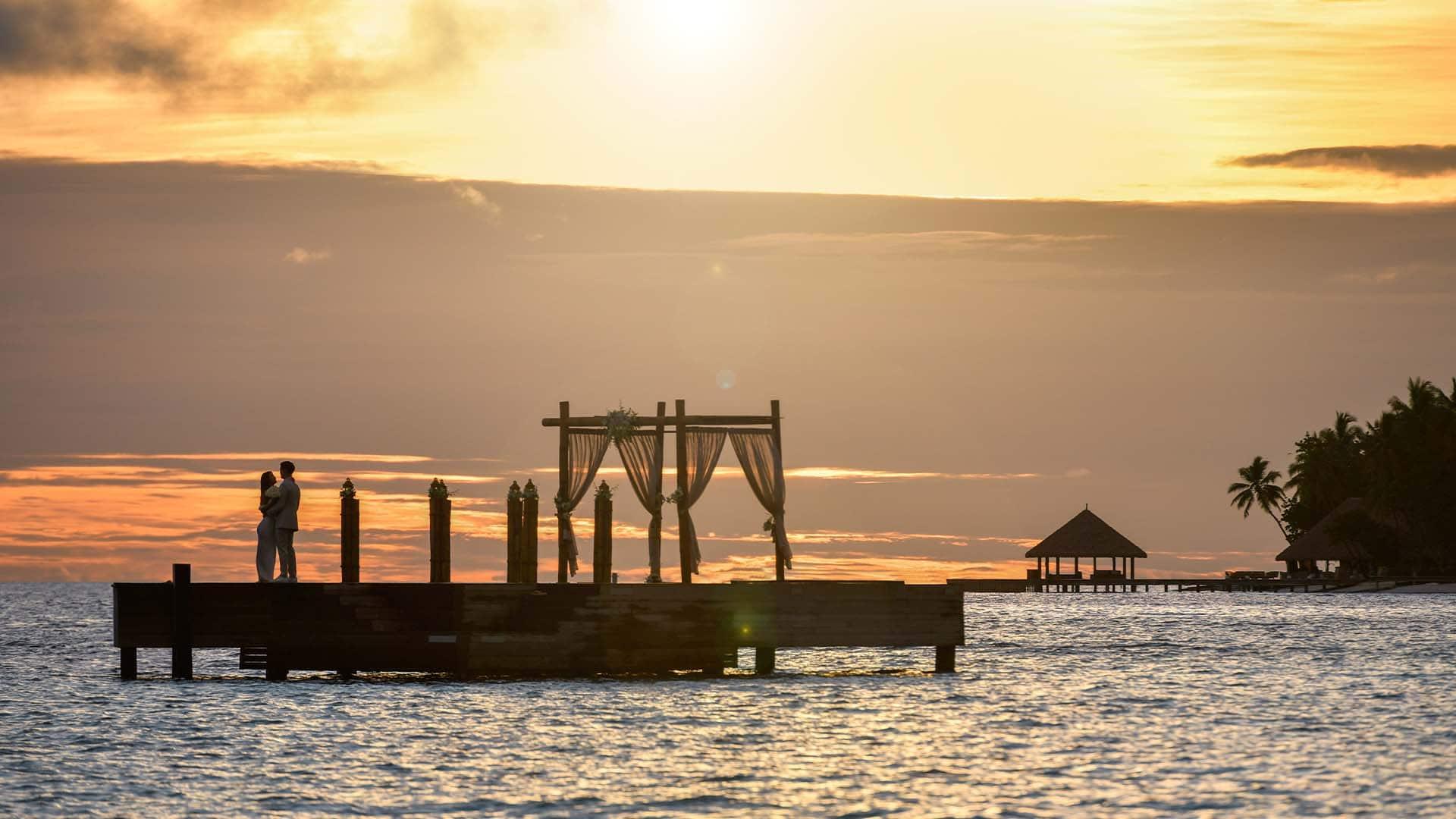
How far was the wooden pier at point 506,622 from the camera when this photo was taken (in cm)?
Result: 3484

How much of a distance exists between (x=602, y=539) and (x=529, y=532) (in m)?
1.51

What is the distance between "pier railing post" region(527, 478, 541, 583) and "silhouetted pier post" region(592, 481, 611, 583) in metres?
1.20

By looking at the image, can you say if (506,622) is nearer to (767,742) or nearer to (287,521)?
(287,521)

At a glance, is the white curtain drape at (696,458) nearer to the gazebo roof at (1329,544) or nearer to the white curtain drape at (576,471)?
the white curtain drape at (576,471)

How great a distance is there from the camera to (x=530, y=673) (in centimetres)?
3575

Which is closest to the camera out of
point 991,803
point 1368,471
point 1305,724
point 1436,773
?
point 991,803

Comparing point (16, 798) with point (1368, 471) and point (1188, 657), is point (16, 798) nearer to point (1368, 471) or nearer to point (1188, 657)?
point (1188, 657)

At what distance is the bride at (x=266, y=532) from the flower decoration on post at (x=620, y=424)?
6.63m

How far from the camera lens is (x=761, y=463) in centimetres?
3803

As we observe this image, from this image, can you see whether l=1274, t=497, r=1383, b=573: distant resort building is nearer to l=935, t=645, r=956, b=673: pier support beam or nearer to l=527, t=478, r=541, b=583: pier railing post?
l=935, t=645, r=956, b=673: pier support beam

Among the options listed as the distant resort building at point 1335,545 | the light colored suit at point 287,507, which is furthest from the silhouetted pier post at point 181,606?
the distant resort building at point 1335,545

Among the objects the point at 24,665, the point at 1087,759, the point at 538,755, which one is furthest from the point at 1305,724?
the point at 24,665

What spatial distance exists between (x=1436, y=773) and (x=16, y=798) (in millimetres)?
18126

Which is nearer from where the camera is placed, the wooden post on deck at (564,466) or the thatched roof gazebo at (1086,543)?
the wooden post on deck at (564,466)
